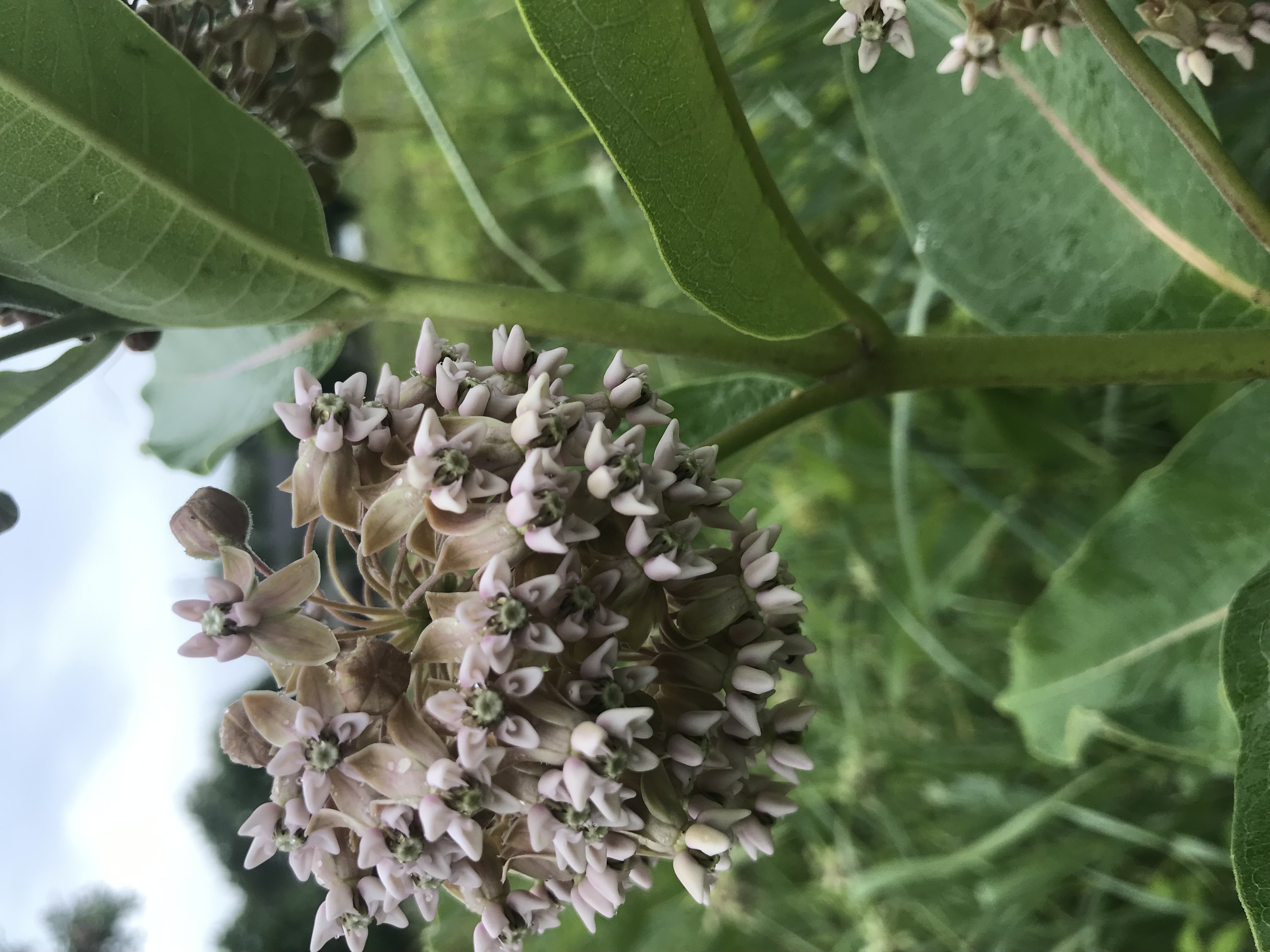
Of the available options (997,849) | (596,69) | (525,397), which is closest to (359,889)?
(525,397)

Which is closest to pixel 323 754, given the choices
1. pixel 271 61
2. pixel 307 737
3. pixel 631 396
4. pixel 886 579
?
pixel 307 737

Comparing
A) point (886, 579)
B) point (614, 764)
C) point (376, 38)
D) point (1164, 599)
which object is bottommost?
point (886, 579)

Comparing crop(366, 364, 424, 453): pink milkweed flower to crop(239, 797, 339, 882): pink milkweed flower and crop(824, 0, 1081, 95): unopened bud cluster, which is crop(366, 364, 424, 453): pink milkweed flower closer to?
crop(239, 797, 339, 882): pink milkweed flower

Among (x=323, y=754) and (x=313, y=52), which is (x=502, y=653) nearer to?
(x=323, y=754)

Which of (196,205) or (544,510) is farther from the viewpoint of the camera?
(196,205)

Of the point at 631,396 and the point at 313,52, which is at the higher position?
the point at 313,52

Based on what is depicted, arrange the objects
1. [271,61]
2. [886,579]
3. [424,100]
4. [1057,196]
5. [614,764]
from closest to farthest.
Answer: [614,764]
[271,61]
[1057,196]
[424,100]
[886,579]

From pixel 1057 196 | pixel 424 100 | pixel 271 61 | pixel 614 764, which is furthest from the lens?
pixel 424 100
